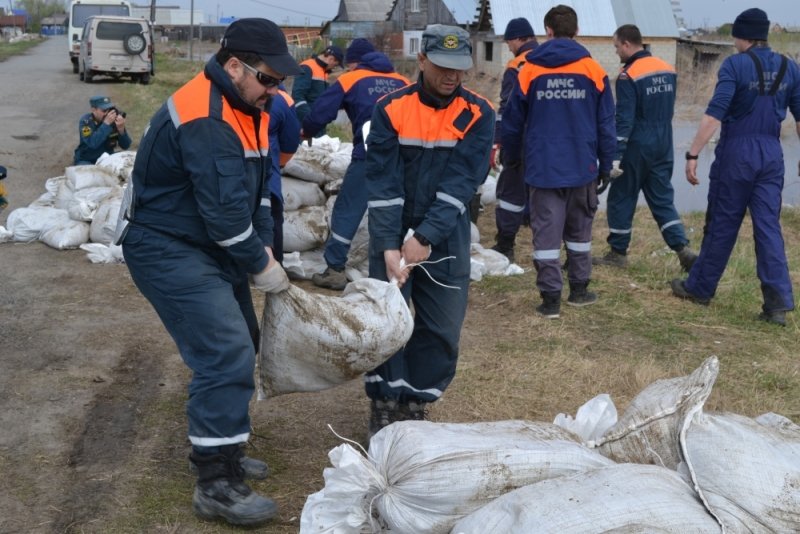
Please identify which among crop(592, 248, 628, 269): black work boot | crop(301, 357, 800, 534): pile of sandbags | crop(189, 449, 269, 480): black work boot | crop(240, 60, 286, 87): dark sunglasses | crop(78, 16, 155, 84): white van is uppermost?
crop(78, 16, 155, 84): white van

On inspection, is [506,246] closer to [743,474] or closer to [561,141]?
[561,141]

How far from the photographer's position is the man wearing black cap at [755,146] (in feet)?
18.5

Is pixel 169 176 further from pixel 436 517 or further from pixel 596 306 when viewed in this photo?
pixel 596 306

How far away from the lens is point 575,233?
6.00m

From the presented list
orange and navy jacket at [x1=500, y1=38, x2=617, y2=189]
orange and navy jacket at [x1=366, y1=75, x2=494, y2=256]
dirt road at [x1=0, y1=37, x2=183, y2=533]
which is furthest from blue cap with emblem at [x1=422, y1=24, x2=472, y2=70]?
orange and navy jacket at [x1=500, y1=38, x2=617, y2=189]

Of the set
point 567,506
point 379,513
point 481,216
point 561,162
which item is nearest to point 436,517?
point 379,513

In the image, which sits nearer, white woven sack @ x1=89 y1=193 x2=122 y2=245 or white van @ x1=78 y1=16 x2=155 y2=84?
white woven sack @ x1=89 y1=193 x2=122 y2=245

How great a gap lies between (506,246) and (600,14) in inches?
1059

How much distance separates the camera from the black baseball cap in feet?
10.0

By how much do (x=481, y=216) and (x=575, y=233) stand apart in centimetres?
306

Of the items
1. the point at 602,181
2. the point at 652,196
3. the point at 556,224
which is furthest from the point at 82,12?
the point at 556,224

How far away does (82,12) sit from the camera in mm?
26719

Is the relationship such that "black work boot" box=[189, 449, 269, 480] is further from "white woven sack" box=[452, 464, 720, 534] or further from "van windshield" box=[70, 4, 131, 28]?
"van windshield" box=[70, 4, 131, 28]

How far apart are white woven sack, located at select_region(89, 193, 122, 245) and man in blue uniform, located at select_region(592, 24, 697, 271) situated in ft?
11.8
